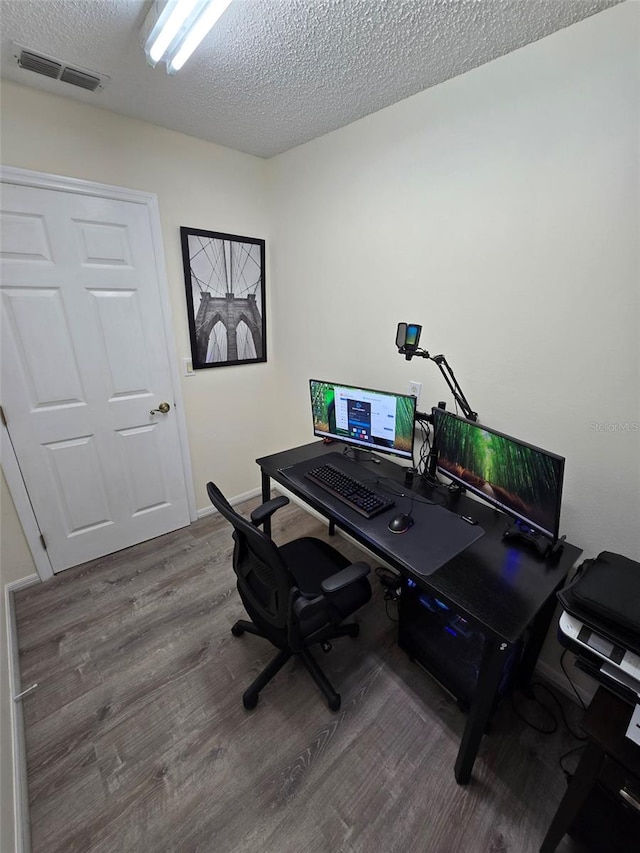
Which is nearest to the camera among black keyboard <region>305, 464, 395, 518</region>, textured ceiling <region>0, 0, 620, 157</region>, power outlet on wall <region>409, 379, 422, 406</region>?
textured ceiling <region>0, 0, 620, 157</region>

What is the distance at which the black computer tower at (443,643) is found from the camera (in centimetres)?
137

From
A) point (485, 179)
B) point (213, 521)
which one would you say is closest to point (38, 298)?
point (213, 521)

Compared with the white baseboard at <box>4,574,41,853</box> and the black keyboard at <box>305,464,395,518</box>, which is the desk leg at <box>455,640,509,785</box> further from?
the white baseboard at <box>4,574,41,853</box>

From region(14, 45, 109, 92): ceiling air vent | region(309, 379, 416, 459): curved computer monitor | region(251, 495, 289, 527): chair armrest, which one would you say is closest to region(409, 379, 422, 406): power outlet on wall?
region(309, 379, 416, 459): curved computer monitor

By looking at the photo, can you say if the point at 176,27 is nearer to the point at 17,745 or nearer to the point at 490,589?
the point at 490,589

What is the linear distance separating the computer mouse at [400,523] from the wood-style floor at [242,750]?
0.76 m

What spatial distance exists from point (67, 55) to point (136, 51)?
28 cm

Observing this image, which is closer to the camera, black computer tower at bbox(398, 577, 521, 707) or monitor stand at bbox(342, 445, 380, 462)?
black computer tower at bbox(398, 577, 521, 707)

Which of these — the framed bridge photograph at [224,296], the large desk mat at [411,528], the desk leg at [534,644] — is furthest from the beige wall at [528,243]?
the framed bridge photograph at [224,296]

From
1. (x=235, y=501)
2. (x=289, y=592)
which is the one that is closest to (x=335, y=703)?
(x=289, y=592)

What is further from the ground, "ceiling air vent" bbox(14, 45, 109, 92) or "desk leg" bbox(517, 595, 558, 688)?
"ceiling air vent" bbox(14, 45, 109, 92)

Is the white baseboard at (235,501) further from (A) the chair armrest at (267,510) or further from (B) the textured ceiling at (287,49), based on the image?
(B) the textured ceiling at (287,49)

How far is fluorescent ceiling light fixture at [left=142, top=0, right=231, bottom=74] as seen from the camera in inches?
41.7

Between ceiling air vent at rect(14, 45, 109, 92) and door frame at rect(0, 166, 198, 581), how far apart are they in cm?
38
